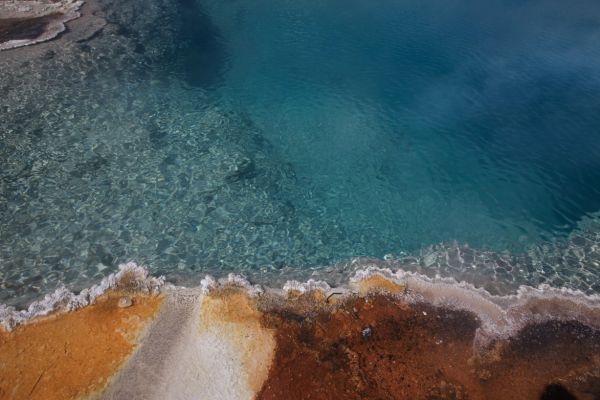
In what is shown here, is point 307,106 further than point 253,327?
Yes

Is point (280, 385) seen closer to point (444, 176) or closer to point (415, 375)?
point (415, 375)

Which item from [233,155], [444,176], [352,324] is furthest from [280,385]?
[444,176]

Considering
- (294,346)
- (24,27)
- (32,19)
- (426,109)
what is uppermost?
(32,19)

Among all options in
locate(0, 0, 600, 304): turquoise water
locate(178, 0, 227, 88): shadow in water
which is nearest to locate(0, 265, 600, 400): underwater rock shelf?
locate(0, 0, 600, 304): turquoise water

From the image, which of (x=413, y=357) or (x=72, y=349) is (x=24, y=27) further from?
(x=413, y=357)

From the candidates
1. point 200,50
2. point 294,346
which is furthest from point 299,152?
point 200,50

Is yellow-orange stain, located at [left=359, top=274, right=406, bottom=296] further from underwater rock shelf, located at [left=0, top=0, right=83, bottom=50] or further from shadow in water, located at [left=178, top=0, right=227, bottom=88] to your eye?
underwater rock shelf, located at [left=0, top=0, right=83, bottom=50]
